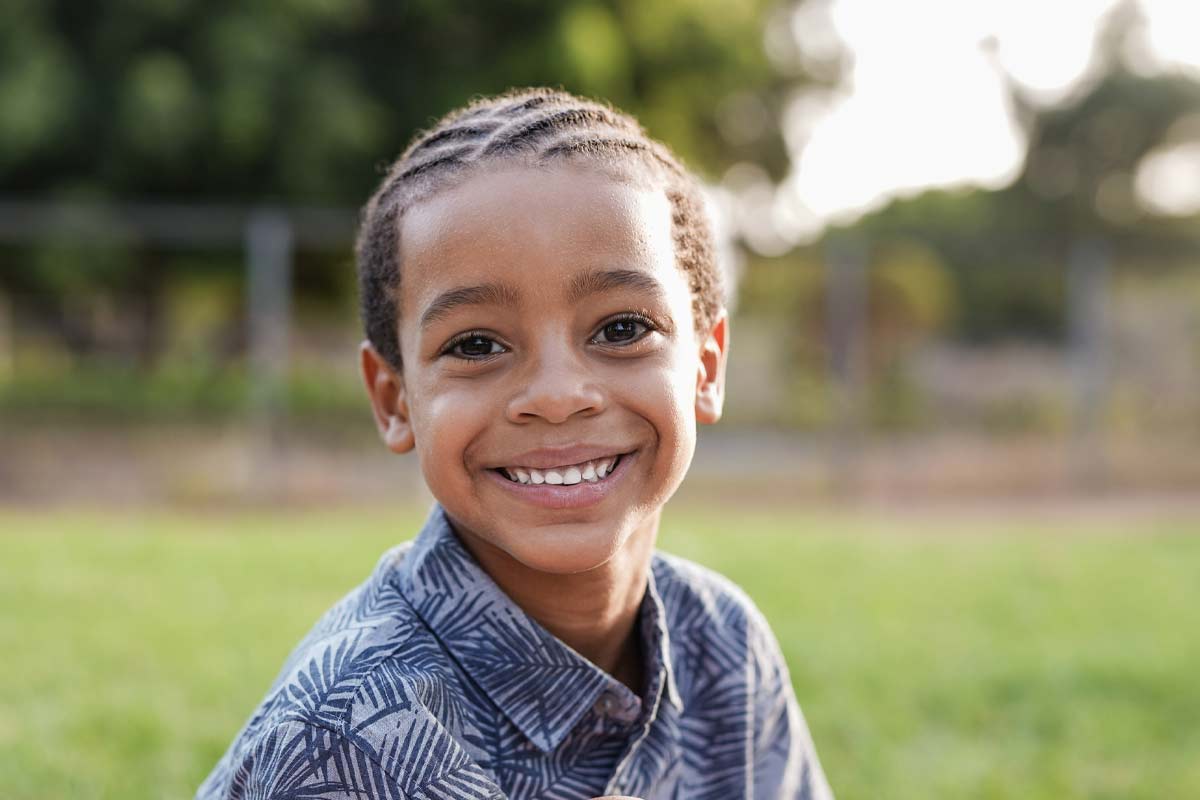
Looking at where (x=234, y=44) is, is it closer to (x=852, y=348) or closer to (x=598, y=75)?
(x=598, y=75)

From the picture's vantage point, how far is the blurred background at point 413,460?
354 centimetres

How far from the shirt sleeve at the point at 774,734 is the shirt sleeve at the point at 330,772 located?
65cm

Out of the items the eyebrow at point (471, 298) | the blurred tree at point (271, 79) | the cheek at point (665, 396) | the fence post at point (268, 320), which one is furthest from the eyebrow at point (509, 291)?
the blurred tree at point (271, 79)

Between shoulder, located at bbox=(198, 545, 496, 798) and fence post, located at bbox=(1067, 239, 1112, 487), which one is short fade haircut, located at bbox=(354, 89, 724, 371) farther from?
fence post, located at bbox=(1067, 239, 1112, 487)

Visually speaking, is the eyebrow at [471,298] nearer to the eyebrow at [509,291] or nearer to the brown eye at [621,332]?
the eyebrow at [509,291]

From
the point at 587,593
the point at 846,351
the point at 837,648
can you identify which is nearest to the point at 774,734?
the point at 587,593

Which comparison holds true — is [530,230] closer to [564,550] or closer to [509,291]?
[509,291]

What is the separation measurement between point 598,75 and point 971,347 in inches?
169

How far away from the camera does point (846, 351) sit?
8.81m

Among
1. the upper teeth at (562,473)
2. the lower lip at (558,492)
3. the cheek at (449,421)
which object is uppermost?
the cheek at (449,421)

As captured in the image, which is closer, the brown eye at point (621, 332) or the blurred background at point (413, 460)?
the brown eye at point (621, 332)

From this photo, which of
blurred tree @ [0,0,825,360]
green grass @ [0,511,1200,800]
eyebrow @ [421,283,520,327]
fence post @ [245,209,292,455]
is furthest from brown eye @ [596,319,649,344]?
blurred tree @ [0,0,825,360]

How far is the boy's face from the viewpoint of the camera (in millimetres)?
1415

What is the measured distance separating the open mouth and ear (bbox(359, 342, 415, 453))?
0.23m
